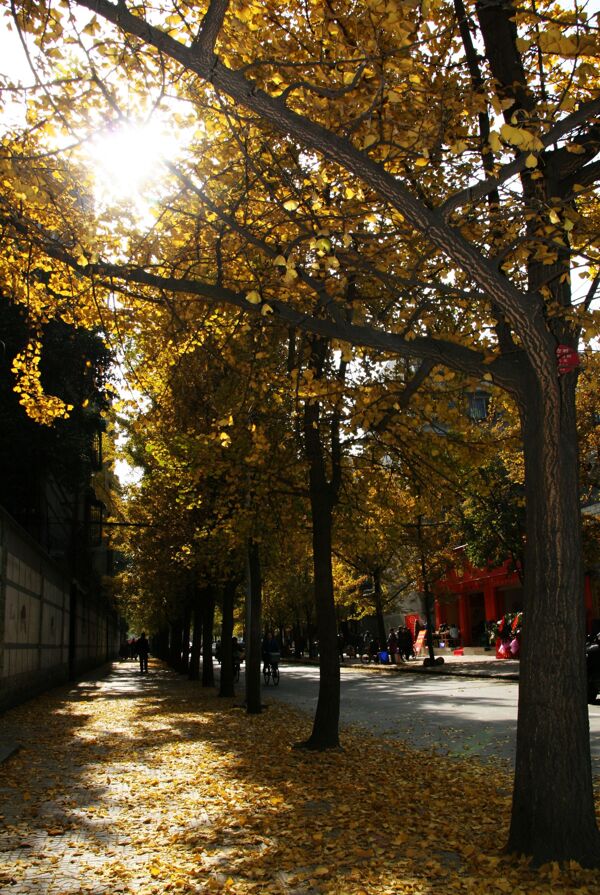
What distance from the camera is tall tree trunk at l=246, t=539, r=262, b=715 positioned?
1703 centimetres

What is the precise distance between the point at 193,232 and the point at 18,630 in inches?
570

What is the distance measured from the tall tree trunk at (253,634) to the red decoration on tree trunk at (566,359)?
37.3ft

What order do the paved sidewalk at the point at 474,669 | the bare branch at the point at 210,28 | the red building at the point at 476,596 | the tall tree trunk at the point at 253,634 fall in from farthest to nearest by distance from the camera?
1. the red building at the point at 476,596
2. the paved sidewalk at the point at 474,669
3. the tall tree trunk at the point at 253,634
4. the bare branch at the point at 210,28

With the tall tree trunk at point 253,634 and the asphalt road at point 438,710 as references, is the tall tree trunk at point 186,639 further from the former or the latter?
the tall tree trunk at point 253,634

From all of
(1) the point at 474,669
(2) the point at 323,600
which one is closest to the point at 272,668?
(1) the point at 474,669

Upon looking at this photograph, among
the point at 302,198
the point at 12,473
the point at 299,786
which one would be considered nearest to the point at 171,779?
the point at 299,786

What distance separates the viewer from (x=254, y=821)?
702 cm

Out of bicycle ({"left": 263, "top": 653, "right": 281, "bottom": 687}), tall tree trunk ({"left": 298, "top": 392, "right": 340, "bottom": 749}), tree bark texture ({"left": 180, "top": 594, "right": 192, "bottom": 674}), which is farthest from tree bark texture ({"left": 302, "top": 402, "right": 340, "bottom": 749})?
tree bark texture ({"left": 180, "top": 594, "right": 192, "bottom": 674})

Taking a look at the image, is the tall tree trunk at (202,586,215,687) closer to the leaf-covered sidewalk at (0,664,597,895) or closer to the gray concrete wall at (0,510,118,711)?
the gray concrete wall at (0,510,118,711)

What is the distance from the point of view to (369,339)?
6234 millimetres

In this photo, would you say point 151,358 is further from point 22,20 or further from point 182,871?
point 182,871

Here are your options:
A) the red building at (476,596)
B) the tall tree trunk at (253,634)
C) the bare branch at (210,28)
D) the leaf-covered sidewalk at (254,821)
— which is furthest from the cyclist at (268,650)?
the bare branch at (210,28)

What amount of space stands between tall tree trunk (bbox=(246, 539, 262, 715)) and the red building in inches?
852

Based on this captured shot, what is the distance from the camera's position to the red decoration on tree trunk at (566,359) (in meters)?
5.77
